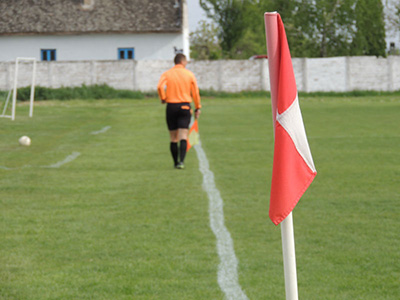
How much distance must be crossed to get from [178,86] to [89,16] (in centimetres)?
4434

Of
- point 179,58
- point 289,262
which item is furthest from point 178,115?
point 289,262

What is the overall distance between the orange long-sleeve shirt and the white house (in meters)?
41.8

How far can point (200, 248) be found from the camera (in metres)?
7.01

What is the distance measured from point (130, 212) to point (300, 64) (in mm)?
37208

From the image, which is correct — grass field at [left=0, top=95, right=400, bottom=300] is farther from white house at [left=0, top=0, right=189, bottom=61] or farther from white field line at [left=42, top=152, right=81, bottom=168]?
white house at [left=0, top=0, right=189, bottom=61]

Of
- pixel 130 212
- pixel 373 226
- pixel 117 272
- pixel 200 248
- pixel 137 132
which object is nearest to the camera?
pixel 117 272

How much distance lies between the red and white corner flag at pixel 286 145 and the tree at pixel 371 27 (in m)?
45.8

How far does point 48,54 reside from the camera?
5625 cm

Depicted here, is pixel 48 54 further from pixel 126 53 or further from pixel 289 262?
pixel 289 262

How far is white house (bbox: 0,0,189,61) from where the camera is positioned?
54.9m

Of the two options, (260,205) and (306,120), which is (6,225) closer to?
(260,205)

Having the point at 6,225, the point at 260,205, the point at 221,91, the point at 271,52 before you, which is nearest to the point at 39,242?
the point at 6,225

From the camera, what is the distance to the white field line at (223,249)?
566 cm

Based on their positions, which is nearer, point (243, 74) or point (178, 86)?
point (178, 86)
